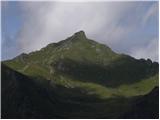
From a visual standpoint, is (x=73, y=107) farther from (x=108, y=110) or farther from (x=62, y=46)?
(x=62, y=46)

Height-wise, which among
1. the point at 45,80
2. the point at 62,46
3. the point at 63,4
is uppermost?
the point at 63,4

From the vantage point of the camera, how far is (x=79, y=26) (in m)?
5.91

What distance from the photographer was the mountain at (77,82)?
577 centimetres

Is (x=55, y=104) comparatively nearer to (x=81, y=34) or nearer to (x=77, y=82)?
(x=77, y=82)

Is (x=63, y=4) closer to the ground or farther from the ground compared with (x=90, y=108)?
farther from the ground

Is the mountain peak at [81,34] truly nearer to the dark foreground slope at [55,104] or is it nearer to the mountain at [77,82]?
the mountain at [77,82]

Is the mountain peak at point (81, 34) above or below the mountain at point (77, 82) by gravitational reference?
above

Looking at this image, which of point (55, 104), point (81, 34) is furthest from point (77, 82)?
point (81, 34)

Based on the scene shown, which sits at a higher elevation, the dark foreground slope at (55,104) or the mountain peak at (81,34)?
the mountain peak at (81,34)

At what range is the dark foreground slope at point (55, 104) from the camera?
5.75m

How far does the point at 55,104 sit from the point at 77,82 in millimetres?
470

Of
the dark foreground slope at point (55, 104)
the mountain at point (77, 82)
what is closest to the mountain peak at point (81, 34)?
the mountain at point (77, 82)

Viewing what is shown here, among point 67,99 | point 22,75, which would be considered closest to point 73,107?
point 67,99

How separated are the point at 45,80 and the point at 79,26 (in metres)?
0.98
